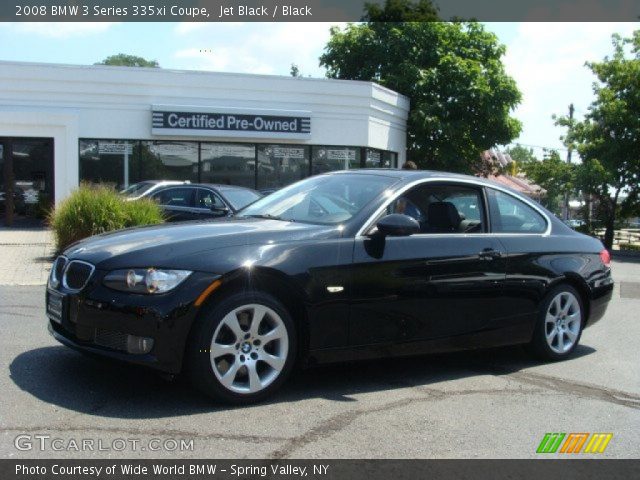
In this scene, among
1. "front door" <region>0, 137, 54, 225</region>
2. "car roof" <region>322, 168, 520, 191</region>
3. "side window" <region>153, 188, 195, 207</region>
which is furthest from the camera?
"front door" <region>0, 137, 54, 225</region>

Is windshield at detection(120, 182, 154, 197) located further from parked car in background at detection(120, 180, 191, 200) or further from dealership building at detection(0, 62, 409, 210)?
dealership building at detection(0, 62, 409, 210)

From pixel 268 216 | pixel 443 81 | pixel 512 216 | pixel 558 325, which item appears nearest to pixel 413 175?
pixel 512 216

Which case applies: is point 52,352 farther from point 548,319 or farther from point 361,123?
point 361,123

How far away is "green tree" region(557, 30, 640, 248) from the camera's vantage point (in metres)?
25.4

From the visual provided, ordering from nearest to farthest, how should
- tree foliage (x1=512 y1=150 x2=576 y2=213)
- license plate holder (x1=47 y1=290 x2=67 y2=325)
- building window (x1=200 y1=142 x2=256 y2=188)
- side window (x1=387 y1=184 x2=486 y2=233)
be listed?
license plate holder (x1=47 y1=290 x2=67 y2=325) → side window (x1=387 y1=184 x2=486 y2=233) → building window (x1=200 y1=142 x2=256 y2=188) → tree foliage (x1=512 y1=150 x2=576 y2=213)

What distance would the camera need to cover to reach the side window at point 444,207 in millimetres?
5511

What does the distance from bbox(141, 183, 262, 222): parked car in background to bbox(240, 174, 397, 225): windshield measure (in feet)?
24.3

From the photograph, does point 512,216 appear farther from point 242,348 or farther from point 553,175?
point 553,175

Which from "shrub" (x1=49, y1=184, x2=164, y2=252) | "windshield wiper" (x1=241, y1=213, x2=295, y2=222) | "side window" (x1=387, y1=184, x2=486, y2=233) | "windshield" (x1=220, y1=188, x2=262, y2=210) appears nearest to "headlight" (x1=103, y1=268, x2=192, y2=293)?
"windshield wiper" (x1=241, y1=213, x2=295, y2=222)

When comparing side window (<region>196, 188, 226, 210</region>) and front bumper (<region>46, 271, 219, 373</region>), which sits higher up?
side window (<region>196, 188, 226, 210</region>)

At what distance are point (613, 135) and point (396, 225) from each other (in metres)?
23.8

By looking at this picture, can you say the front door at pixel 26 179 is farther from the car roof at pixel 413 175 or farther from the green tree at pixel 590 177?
the green tree at pixel 590 177

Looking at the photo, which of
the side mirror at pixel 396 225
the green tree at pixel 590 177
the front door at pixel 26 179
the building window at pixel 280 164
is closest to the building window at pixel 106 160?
the front door at pixel 26 179
